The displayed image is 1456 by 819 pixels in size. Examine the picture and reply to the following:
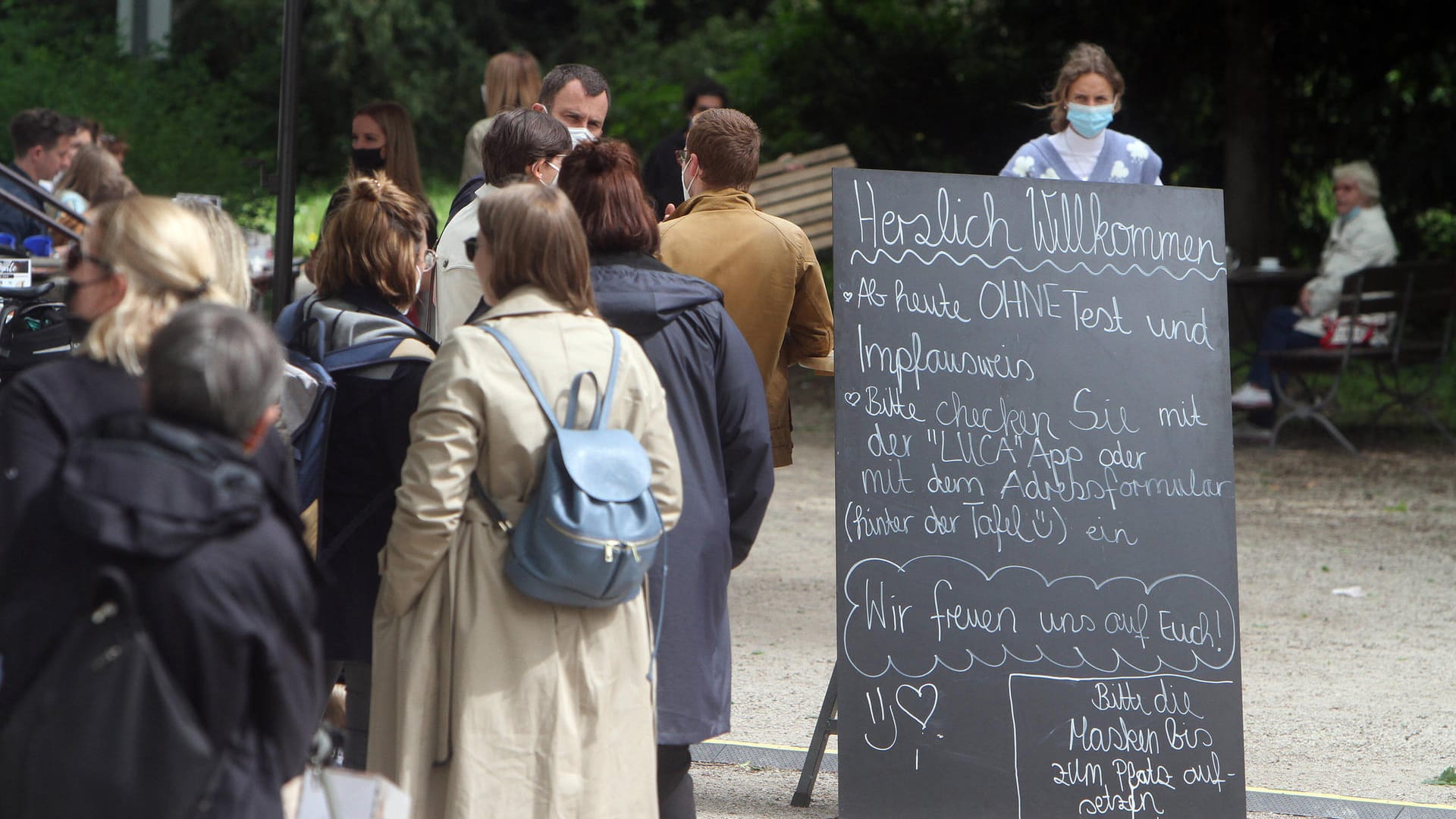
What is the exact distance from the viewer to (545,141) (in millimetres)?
4203

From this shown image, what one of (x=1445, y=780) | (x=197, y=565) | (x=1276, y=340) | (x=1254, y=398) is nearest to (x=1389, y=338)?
(x=1276, y=340)

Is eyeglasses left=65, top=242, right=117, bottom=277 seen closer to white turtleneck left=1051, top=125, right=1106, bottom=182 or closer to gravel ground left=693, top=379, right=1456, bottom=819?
gravel ground left=693, top=379, right=1456, bottom=819

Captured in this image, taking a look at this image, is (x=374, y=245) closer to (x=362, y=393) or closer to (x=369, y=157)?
(x=362, y=393)

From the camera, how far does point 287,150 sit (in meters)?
6.97

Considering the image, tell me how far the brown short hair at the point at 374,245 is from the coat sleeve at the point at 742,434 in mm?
696

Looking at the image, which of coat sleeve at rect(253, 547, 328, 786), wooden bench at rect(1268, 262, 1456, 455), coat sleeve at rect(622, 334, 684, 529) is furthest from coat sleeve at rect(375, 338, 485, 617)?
wooden bench at rect(1268, 262, 1456, 455)

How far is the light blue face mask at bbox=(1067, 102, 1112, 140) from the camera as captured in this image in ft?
19.0

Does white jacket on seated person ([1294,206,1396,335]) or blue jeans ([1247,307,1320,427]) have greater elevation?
white jacket on seated person ([1294,206,1396,335])

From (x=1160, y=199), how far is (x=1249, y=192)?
10611mm

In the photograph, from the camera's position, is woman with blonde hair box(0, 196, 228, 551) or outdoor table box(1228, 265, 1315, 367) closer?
woman with blonde hair box(0, 196, 228, 551)

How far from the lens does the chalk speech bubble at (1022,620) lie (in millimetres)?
4062

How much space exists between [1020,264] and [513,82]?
2.63 metres

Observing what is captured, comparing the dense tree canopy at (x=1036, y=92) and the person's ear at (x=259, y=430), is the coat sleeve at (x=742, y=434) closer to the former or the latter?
the person's ear at (x=259, y=430)

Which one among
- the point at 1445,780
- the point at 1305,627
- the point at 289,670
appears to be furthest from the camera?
the point at 1305,627
